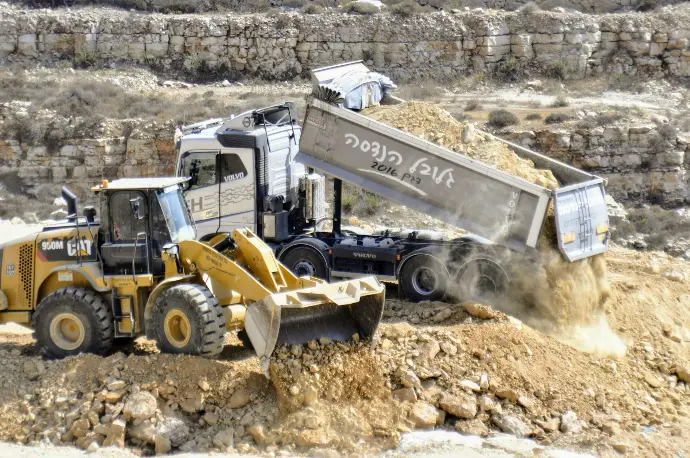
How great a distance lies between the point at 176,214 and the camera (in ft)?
40.8

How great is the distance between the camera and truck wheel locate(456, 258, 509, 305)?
14.4 metres

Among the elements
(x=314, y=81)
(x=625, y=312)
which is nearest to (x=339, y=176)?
(x=314, y=81)

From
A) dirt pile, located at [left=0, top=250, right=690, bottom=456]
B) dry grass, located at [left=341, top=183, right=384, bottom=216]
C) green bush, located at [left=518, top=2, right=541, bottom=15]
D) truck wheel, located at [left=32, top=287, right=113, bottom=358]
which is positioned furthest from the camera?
green bush, located at [left=518, top=2, right=541, bottom=15]

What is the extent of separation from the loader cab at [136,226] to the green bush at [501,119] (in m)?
16.1

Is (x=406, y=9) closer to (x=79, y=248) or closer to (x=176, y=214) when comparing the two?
(x=176, y=214)

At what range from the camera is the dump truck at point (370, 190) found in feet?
46.0

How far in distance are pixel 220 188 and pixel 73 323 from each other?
14.5 ft

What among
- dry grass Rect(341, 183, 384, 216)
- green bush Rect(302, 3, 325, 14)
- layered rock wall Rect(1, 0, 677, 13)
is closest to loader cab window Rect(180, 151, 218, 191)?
dry grass Rect(341, 183, 384, 216)

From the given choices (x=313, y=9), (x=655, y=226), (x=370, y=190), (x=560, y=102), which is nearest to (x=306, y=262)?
(x=370, y=190)

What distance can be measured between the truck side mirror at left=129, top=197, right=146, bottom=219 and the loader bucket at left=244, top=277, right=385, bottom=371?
2.09 meters

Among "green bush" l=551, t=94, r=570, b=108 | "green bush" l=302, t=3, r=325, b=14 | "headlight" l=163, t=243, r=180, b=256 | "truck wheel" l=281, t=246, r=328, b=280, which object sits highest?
"green bush" l=302, t=3, r=325, b=14

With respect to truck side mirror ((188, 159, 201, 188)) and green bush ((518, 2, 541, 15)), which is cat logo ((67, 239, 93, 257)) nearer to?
truck side mirror ((188, 159, 201, 188))

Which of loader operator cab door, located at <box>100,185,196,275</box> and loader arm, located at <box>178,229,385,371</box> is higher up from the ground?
loader operator cab door, located at <box>100,185,196,275</box>

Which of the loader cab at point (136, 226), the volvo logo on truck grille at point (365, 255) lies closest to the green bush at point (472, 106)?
the volvo logo on truck grille at point (365, 255)
